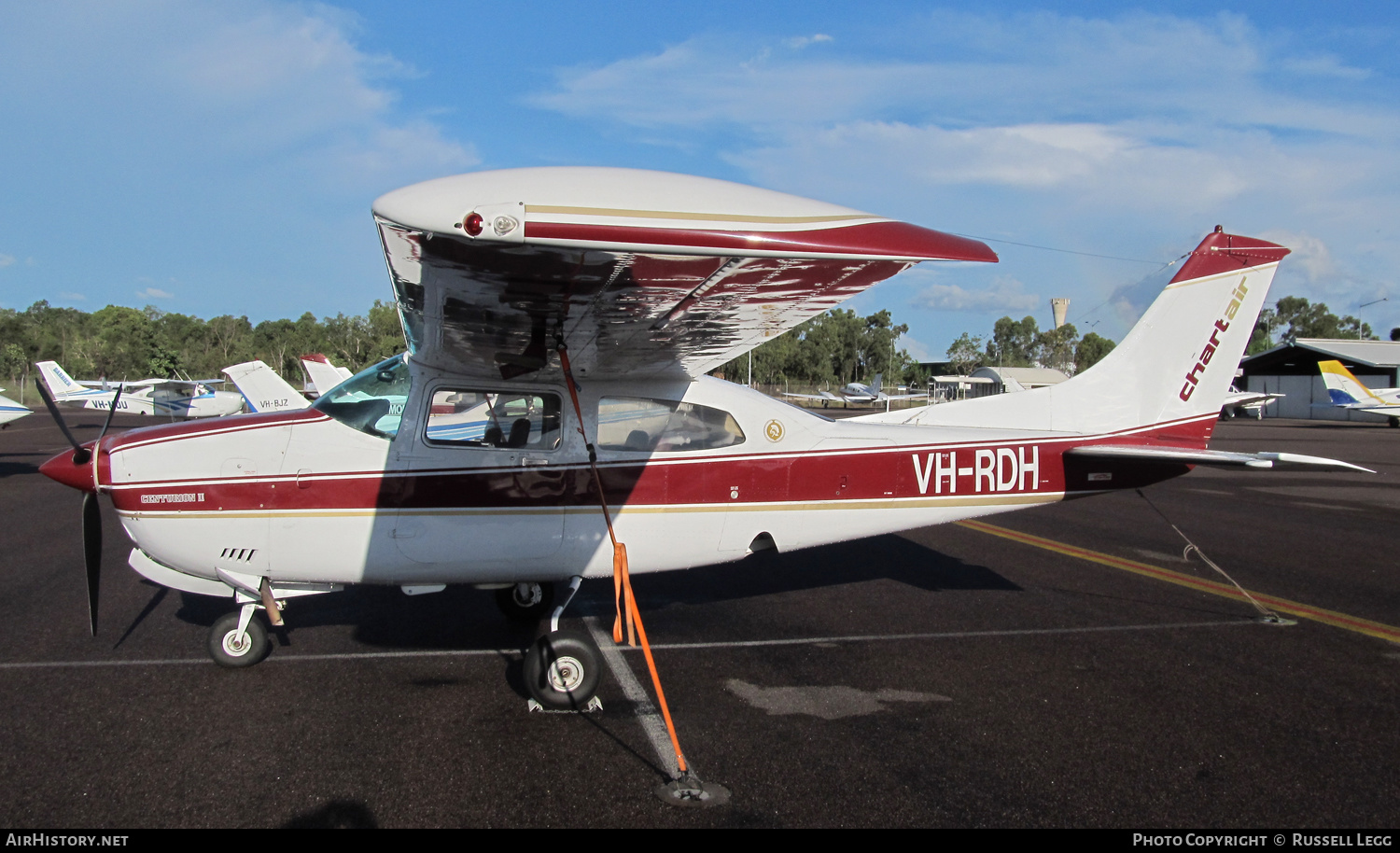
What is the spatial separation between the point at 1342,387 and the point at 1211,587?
38.3 meters

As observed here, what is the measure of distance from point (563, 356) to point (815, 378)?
76.6 meters

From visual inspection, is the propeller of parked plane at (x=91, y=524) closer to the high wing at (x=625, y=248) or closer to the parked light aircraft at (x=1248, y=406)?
the high wing at (x=625, y=248)

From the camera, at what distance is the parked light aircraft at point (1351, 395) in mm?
34125

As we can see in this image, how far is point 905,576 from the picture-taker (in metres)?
7.32

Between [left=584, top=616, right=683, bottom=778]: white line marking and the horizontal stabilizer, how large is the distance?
134 inches

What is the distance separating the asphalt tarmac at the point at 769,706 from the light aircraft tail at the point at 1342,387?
119 ft

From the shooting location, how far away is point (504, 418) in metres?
4.75

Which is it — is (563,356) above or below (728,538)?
above

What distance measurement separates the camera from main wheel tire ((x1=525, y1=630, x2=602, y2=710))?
13.8 feet

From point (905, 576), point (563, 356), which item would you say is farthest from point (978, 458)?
point (563, 356)

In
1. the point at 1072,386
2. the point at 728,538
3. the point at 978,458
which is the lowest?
the point at 728,538

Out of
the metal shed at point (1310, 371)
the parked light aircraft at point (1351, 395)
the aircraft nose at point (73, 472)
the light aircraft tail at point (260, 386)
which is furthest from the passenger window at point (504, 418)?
the metal shed at point (1310, 371)

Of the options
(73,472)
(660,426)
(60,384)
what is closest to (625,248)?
Answer: (660,426)
